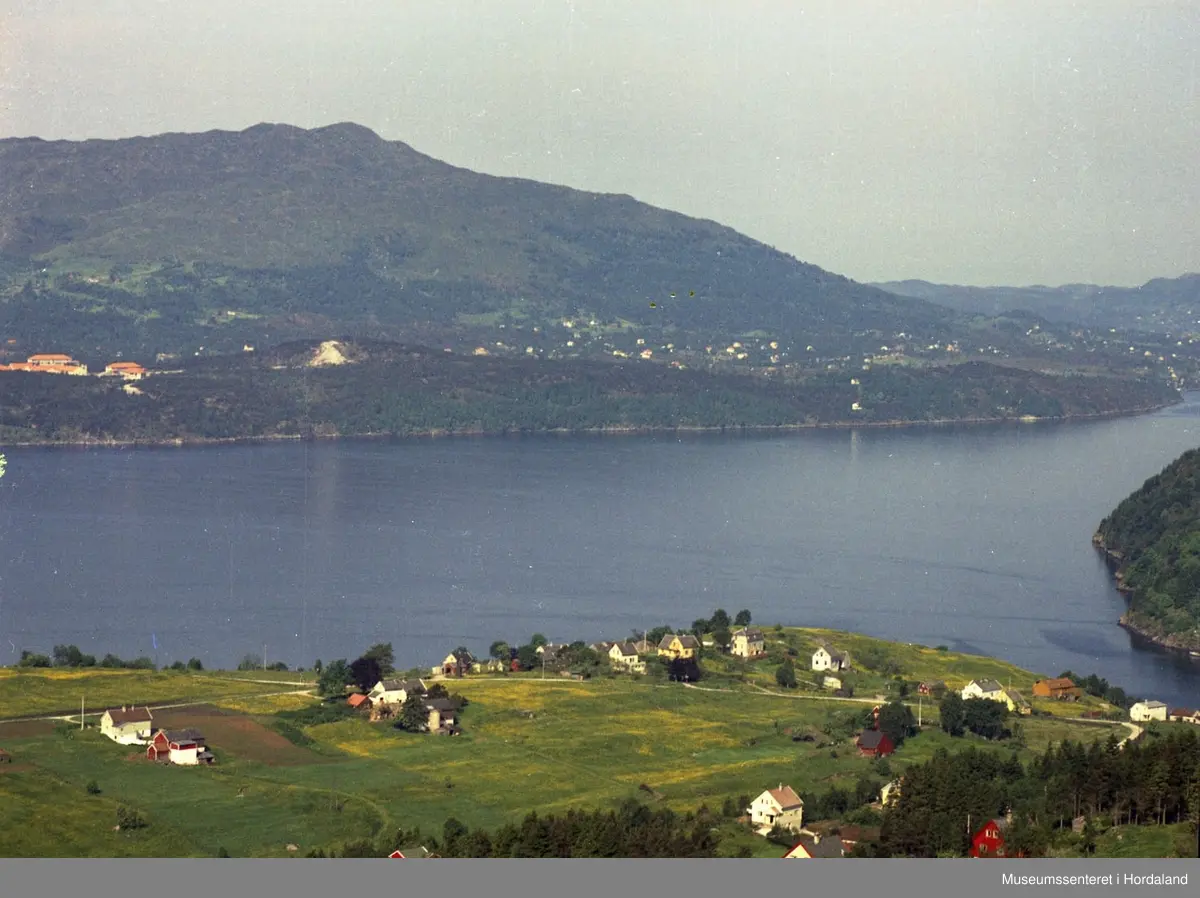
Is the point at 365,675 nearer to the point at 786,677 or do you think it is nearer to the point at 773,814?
the point at 786,677

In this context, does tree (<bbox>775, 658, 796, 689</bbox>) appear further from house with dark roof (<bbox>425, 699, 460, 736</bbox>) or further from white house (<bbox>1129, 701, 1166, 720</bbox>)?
house with dark roof (<bbox>425, 699, 460, 736</bbox>)

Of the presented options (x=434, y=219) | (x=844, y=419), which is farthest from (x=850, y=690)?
(x=434, y=219)

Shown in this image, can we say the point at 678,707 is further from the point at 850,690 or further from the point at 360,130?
the point at 360,130

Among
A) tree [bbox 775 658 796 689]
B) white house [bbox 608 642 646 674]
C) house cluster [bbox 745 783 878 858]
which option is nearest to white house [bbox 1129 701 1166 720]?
tree [bbox 775 658 796 689]

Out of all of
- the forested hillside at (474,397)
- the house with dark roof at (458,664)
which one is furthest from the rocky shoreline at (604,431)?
the house with dark roof at (458,664)

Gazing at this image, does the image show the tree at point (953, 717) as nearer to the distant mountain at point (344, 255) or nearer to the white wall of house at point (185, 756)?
the white wall of house at point (185, 756)
